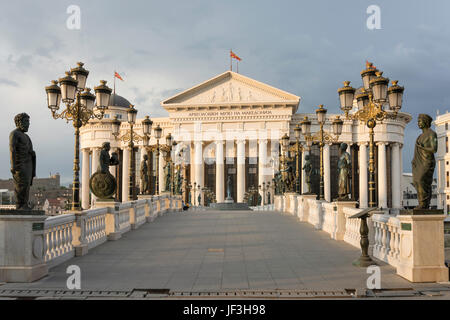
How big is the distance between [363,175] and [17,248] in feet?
231

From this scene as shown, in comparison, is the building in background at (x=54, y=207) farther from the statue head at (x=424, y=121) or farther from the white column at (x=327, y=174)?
the statue head at (x=424, y=121)

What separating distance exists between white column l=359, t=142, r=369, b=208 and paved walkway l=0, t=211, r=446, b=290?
59.3 metres

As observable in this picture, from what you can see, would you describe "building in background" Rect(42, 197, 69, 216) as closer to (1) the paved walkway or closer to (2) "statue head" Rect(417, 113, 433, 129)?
(1) the paved walkway

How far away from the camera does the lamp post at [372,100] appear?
46.3 ft

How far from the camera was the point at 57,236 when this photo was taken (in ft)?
37.1

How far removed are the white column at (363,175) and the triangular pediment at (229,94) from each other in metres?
14.2

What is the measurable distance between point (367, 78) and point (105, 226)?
10.8 meters

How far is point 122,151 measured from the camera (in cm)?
8394

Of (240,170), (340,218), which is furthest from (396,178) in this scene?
(340,218)

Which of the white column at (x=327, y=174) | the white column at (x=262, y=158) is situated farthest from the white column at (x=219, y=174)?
the white column at (x=327, y=174)

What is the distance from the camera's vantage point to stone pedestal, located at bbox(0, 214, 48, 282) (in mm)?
9094

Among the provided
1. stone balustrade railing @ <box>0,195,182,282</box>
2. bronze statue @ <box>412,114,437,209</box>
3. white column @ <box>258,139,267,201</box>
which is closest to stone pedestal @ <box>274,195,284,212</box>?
stone balustrade railing @ <box>0,195,182,282</box>
